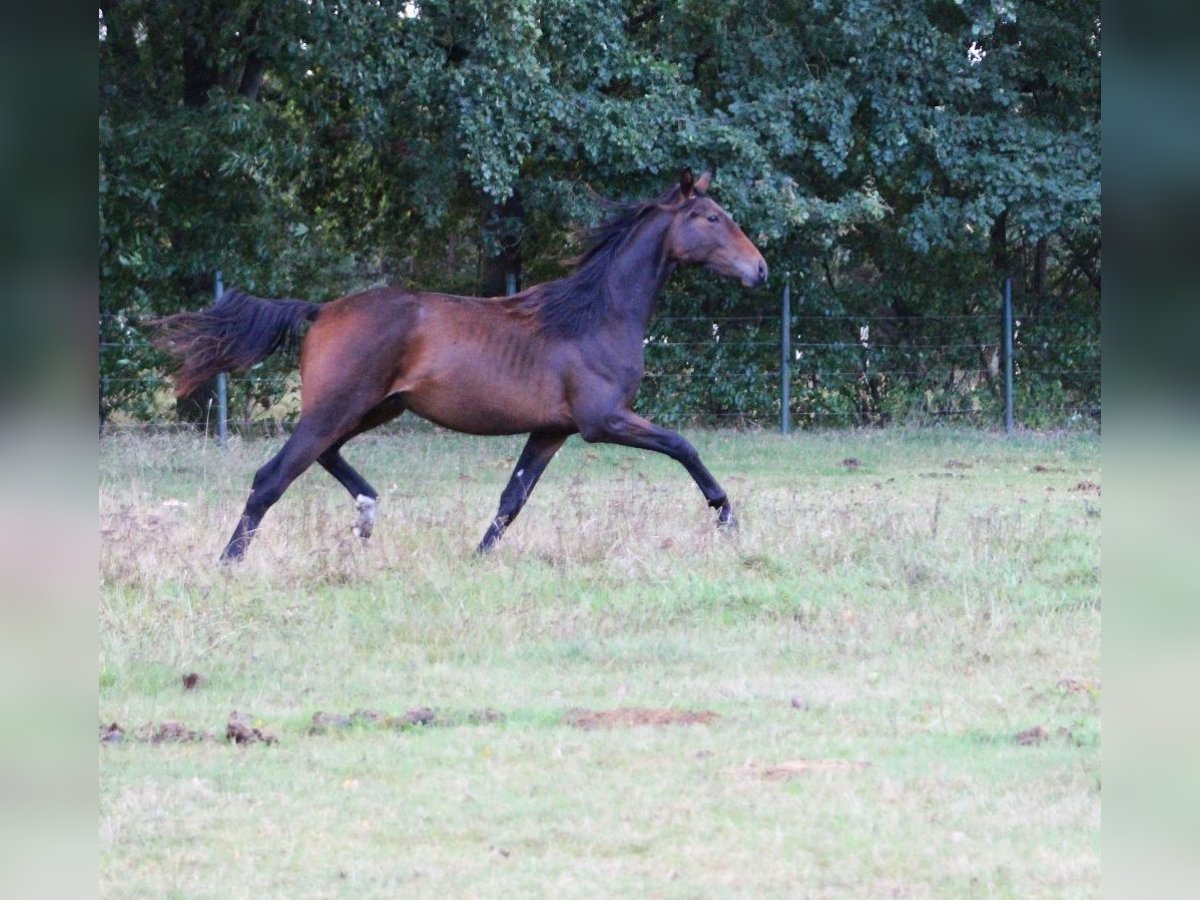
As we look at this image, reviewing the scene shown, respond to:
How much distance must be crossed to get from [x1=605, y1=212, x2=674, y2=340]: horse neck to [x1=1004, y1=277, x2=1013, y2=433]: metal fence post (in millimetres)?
11836

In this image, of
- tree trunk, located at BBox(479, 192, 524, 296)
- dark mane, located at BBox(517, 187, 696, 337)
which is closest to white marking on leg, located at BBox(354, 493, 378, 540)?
dark mane, located at BBox(517, 187, 696, 337)

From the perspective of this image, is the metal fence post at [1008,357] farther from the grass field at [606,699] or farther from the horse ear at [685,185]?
the horse ear at [685,185]

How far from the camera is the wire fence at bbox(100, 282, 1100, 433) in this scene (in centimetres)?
2114

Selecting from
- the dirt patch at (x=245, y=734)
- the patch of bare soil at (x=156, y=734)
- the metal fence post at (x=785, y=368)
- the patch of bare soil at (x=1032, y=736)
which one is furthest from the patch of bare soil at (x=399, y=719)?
the metal fence post at (x=785, y=368)

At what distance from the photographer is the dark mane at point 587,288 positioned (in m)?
9.88

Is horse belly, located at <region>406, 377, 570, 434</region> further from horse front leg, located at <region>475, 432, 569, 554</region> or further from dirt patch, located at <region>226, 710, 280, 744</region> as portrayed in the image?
dirt patch, located at <region>226, 710, 280, 744</region>

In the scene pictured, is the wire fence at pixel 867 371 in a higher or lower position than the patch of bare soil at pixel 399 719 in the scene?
higher

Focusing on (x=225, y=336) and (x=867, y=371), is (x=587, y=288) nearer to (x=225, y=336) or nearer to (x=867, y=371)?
(x=225, y=336)

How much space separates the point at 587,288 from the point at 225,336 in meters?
2.32

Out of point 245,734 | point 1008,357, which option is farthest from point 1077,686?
point 1008,357

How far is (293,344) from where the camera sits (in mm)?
10234

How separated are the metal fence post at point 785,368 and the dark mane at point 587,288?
10.6m

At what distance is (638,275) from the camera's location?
10016mm
